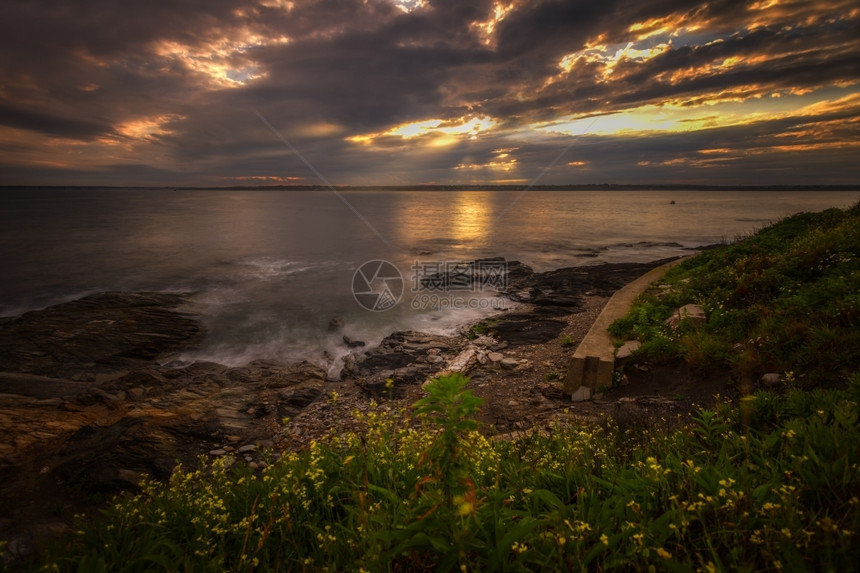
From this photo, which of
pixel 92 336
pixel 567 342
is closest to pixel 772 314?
pixel 567 342

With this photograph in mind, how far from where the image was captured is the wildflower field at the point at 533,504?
2.46 m

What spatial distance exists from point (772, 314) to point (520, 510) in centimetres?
747

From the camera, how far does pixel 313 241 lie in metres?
43.1

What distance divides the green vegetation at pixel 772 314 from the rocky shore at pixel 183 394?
73cm

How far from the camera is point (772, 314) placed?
7516 mm

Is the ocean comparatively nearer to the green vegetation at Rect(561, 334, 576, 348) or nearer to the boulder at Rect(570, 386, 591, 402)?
the green vegetation at Rect(561, 334, 576, 348)

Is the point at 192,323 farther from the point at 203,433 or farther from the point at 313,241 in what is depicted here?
the point at 313,241

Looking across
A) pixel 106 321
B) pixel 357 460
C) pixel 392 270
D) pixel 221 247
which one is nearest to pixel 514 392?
pixel 357 460

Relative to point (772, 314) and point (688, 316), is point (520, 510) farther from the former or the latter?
point (688, 316)

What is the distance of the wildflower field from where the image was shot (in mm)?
2465

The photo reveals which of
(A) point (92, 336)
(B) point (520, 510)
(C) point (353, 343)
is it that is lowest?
(C) point (353, 343)

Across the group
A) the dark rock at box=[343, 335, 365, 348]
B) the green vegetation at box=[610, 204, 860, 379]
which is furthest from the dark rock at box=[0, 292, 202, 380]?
the green vegetation at box=[610, 204, 860, 379]

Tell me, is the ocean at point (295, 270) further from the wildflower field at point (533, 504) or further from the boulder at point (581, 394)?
the wildflower field at point (533, 504)

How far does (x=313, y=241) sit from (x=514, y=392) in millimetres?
38129
